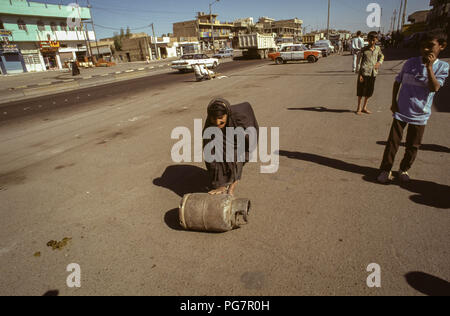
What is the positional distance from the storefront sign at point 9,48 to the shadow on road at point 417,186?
47.4 m

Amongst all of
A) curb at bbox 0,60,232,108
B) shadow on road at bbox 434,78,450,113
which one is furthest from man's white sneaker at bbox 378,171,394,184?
curb at bbox 0,60,232,108

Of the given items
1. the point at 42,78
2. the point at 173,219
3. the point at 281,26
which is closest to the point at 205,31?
the point at 281,26

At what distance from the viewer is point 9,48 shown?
120 ft

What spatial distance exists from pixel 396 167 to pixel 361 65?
11.2 feet

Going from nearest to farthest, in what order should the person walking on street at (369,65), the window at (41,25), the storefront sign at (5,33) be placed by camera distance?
the person walking on street at (369,65)
the storefront sign at (5,33)
the window at (41,25)

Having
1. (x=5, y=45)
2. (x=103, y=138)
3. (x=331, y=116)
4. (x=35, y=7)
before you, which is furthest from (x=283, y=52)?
(x=35, y=7)

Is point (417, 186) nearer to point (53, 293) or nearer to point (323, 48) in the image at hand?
point (53, 293)

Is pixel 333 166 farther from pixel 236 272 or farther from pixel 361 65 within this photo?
pixel 361 65

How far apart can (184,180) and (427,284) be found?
3.17 metres

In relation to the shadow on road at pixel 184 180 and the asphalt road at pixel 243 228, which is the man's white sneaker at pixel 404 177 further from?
the shadow on road at pixel 184 180

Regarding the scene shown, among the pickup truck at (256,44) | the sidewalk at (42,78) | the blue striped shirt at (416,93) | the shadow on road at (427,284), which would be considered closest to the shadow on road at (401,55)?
the pickup truck at (256,44)

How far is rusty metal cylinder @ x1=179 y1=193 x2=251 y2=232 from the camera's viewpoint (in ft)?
9.04

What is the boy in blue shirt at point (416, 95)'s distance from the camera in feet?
9.81

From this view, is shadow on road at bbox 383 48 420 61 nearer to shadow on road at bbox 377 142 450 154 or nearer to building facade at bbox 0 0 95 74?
shadow on road at bbox 377 142 450 154
